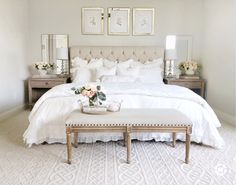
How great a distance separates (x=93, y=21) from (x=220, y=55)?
3.06 m

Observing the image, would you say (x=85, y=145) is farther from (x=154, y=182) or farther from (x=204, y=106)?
(x=204, y=106)

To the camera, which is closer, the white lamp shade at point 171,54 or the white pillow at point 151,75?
the white pillow at point 151,75

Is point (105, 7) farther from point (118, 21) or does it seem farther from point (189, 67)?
point (189, 67)

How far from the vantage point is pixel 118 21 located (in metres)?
6.59

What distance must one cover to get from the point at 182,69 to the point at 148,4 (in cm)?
179

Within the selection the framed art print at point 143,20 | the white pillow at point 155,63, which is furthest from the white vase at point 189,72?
the framed art print at point 143,20

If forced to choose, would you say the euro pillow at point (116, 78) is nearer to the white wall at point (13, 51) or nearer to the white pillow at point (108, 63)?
the white pillow at point (108, 63)

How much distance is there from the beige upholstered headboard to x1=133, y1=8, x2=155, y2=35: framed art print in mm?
471

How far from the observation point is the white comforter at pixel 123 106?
379cm

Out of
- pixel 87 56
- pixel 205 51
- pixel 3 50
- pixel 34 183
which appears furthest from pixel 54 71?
pixel 34 183

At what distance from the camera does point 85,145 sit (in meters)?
3.87

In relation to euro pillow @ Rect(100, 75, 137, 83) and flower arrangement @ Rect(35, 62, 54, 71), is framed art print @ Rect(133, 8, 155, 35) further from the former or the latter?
flower arrangement @ Rect(35, 62, 54, 71)

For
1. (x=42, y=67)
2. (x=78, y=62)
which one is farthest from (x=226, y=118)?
(x=42, y=67)

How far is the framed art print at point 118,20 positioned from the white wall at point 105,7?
128mm
